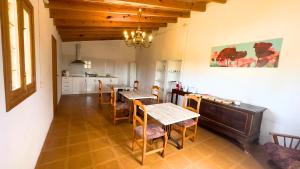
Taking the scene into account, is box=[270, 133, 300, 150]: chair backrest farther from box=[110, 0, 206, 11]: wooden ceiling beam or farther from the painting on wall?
box=[110, 0, 206, 11]: wooden ceiling beam

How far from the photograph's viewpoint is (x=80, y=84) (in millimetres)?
6777

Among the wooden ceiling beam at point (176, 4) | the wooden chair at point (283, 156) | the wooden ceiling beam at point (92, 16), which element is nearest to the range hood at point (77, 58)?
the wooden ceiling beam at point (92, 16)

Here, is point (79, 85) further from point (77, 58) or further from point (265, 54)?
point (265, 54)

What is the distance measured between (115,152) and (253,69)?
3062mm

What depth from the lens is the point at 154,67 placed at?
6293 mm

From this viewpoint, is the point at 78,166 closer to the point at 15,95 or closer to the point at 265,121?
the point at 15,95

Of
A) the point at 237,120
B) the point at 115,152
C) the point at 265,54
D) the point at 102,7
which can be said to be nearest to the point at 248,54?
the point at 265,54

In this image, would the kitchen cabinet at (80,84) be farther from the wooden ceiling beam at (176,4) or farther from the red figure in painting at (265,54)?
the red figure in painting at (265,54)

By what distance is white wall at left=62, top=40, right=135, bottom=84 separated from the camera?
6.93 metres

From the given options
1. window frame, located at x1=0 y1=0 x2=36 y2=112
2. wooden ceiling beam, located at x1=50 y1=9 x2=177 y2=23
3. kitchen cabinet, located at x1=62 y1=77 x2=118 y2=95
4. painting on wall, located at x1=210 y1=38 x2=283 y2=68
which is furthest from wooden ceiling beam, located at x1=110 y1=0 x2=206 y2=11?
kitchen cabinet, located at x1=62 y1=77 x2=118 y2=95

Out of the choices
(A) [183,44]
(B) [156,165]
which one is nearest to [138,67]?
(A) [183,44]

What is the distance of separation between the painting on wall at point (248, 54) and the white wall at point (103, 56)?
5.47 m

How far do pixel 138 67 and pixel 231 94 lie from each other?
17.9 feet

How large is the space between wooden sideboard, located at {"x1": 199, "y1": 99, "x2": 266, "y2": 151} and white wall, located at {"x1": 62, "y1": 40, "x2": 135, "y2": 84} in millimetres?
5836
